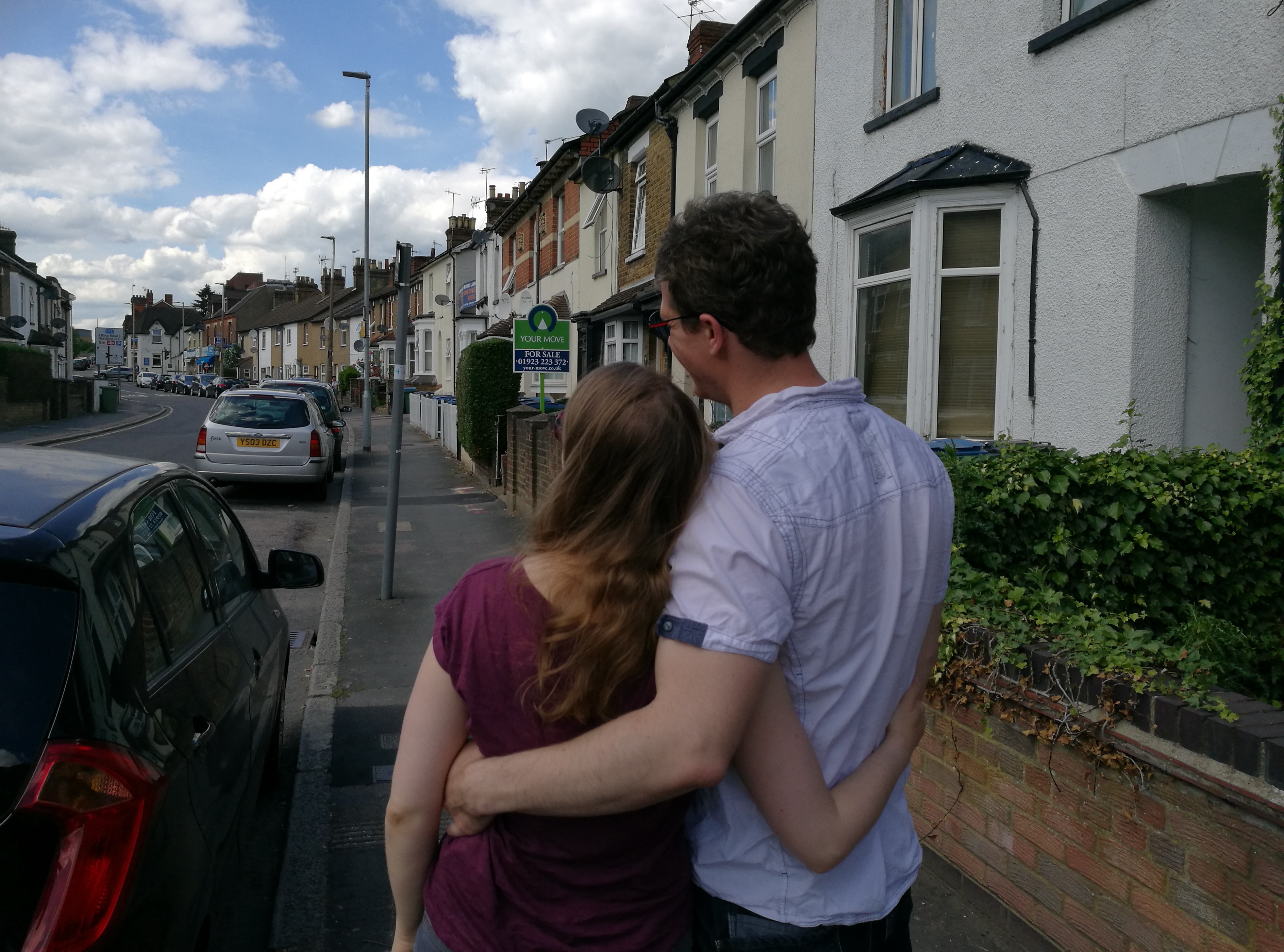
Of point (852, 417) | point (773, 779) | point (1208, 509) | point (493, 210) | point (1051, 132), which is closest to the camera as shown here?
point (773, 779)

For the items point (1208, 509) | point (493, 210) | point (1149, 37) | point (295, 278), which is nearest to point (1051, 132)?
point (1149, 37)

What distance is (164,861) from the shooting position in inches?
85.7

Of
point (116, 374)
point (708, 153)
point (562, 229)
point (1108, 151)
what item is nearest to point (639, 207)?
point (708, 153)

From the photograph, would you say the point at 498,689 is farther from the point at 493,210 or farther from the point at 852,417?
the point at 493,210

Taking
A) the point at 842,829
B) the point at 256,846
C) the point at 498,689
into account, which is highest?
the point at 498,689

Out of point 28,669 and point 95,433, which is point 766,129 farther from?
point 95,433

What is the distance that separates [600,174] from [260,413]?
22.2ft

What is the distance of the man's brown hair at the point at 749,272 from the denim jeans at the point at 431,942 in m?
0.92

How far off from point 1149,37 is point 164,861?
690 centimetres

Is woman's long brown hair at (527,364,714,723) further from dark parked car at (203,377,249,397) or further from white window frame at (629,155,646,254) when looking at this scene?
dark parked car at (203,377,249,397)

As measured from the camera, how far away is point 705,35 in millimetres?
14773

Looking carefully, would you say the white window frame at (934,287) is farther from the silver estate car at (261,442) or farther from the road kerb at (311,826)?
the silver estate car at (261,442)

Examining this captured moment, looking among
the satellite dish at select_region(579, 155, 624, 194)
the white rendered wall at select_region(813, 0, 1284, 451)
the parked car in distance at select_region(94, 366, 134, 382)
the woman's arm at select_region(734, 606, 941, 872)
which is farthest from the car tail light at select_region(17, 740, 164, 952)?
the parked car in distance at select_region(94, 366, 134, 382)

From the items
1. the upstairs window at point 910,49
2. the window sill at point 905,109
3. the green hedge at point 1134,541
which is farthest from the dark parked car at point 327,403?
the green hedge at point 1134,541
